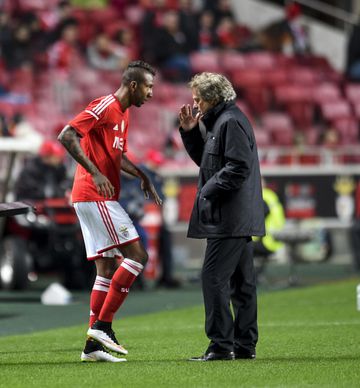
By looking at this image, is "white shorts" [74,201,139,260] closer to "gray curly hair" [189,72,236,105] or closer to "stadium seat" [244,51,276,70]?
"gray curly hair" [189,72,236,105]

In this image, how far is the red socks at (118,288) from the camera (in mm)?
9016

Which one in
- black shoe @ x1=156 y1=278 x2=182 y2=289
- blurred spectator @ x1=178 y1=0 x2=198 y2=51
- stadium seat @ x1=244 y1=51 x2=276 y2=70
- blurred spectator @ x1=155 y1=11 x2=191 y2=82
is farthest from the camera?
blurred spectator @ x1=178 y1=0 x2=198 y2=51

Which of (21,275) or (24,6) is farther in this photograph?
(24,6)

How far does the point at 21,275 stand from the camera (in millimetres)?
17172

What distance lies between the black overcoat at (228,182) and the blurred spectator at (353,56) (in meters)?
21.6

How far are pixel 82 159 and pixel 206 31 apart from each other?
2280 cm

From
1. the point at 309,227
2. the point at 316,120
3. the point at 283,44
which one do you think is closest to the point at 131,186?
the point at 309,227

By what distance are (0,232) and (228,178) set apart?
30.1ft

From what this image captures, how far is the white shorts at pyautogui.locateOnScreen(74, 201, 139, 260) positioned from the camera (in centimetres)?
903

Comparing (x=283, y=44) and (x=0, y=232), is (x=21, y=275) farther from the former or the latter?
(x=283, y=44)

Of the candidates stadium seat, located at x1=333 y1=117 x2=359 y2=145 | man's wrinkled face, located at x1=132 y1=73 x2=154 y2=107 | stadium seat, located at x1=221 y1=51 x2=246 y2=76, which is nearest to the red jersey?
man's wrinkled face, located at x1=132 y1=73 x2=154 y2=107

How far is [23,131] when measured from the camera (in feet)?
72.6

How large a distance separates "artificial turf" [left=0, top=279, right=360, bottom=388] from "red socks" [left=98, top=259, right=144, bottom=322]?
0.38 m

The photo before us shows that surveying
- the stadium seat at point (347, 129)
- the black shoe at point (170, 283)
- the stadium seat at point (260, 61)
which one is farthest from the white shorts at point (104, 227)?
the stadium seat at point (260, 61)
